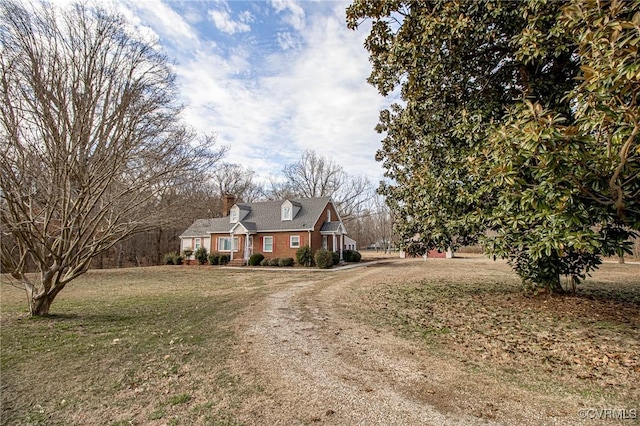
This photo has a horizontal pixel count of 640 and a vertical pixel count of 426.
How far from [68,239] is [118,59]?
448cm

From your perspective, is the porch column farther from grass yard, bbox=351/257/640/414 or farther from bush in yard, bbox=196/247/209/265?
grass yard, bbox=351/257/640/414

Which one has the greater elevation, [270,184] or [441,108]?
[270,184]

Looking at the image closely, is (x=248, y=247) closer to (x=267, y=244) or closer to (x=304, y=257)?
(x=267, y=244)

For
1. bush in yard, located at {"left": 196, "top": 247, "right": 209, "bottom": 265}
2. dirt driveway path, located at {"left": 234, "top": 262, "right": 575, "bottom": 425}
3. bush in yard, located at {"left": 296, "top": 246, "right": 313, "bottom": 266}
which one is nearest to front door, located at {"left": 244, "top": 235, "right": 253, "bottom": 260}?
bush in yard, located at {"left": 196, "top": 247, "right": 209, "bottom": 265}

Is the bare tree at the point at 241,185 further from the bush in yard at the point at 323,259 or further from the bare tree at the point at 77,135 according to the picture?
the bare tree at the point at 77,135

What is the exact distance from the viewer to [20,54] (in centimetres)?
648

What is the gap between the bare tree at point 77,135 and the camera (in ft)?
21.6

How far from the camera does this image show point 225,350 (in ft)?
17.8

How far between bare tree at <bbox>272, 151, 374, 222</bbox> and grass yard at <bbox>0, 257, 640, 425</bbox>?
115ft

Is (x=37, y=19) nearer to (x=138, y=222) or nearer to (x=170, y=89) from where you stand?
(x=170, y=89)

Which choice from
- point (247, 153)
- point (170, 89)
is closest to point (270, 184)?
point (247, 153)

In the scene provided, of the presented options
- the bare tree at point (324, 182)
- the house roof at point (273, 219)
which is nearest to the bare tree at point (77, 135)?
the house roof at point (273, 219)

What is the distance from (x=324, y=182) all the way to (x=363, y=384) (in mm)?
40513

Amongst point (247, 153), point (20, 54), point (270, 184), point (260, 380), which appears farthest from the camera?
point (270, 184)
